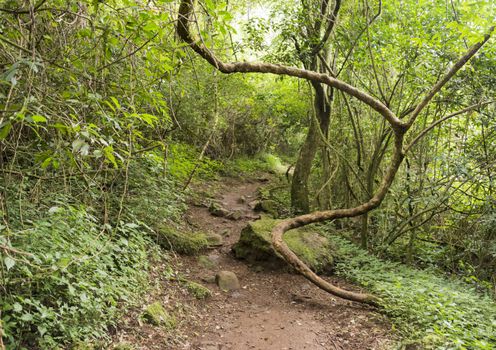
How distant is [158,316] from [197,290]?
126 centimetres

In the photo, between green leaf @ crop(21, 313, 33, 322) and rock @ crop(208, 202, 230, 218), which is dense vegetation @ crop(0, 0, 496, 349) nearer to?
green leaf @ crop(21, 313, 33, 322)

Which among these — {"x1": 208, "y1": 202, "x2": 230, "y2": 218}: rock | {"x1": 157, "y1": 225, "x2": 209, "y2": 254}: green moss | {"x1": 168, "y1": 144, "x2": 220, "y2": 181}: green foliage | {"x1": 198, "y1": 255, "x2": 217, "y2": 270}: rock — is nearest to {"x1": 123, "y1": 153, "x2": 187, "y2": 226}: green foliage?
{"x1": 157, "y1": 225, "x2": 209, "y2": 254}: green moss

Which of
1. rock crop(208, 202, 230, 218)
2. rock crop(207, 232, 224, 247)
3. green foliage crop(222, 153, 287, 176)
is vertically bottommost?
rock crop(207, 232, 224, 247)

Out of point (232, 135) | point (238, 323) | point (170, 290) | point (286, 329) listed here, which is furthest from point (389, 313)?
point (232, 135)

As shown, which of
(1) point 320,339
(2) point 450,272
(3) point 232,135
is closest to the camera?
(1) point 320,339

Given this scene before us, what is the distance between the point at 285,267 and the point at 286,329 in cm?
179

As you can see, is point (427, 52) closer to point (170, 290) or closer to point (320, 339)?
point (320, 339)

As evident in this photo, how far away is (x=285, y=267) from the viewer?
6.38 m

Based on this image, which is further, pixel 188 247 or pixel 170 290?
pixel 188 247

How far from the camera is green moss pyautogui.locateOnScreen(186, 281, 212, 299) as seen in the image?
5.20m

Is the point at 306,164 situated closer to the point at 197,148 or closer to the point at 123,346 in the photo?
the point at 197,148

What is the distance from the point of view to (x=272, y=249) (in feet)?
21.0

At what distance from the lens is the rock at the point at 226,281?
5742 millimetres

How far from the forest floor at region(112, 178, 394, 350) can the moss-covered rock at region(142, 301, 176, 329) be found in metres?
0.11
